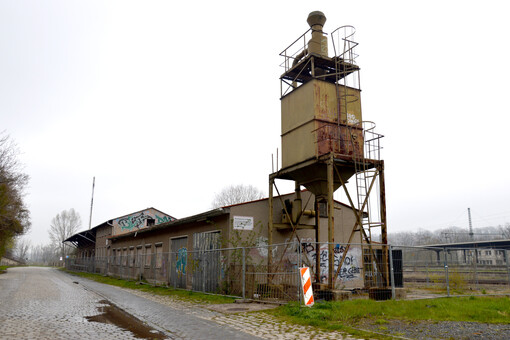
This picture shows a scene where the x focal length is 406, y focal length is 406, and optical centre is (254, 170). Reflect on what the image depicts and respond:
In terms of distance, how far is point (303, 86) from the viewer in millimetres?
15555

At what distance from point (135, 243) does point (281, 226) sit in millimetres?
17166

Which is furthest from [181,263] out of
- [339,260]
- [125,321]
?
[125,321]

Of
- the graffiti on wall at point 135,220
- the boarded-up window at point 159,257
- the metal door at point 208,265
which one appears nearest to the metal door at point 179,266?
the metal door at point 208,265

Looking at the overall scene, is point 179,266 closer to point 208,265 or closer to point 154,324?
point 208,265

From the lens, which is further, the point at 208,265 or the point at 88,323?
the point at 208,265

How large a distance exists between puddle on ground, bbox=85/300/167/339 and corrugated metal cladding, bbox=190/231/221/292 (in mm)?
4418

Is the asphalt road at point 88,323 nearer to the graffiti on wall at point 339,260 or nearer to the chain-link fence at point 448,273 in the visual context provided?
the graffiti on wall at point 339,260

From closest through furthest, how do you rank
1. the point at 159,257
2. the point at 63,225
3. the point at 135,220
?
the point at 159,257 < the point at 135,220 < the point at 63,225

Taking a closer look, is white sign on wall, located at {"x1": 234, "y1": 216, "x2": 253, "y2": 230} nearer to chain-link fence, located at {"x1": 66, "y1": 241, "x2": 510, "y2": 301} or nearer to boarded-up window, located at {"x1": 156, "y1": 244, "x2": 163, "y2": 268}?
chain-link fence, located at {"x1": 66, "y1": 241, "x2": 510, "y2": 301}

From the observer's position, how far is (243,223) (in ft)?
56.3

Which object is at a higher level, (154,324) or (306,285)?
(306,285)

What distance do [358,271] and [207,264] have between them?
6.61m

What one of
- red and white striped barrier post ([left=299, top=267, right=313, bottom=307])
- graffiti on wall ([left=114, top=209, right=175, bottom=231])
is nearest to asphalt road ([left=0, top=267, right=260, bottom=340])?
red and white striped barrier post ([left=299, top=267, right=313, bottom=307])

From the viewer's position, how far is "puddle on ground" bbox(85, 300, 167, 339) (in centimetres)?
816
